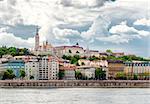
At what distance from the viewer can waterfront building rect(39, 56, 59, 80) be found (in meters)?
33.9

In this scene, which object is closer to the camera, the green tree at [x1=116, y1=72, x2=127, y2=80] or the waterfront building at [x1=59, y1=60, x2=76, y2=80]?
the waterfront building at [x1=59, y1=60, x2=76, y2=80]

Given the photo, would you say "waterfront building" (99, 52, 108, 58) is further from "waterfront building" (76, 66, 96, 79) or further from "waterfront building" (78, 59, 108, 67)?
"waterfront building" (76, 66, 96, 79)

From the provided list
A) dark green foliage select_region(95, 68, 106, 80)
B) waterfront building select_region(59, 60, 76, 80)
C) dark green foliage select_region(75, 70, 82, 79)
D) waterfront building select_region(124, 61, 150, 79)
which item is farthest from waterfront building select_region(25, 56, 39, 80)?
waterfront building select_region(124, 61, 150, 79)

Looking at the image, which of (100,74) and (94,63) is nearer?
(100,74)

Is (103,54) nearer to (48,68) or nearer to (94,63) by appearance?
(94,63)

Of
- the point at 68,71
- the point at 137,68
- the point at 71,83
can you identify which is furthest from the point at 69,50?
the point at 71,83

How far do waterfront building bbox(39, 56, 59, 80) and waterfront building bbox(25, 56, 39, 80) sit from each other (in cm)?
24

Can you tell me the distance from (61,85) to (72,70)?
4.51 m

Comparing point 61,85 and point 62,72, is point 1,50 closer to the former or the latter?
point 62,72

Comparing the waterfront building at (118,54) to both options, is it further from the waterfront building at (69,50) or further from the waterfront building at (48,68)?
the waterfront building at (48,68)

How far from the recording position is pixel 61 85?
98.7 ft

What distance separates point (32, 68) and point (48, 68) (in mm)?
883

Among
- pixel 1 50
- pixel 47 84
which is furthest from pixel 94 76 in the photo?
pixel 1 50

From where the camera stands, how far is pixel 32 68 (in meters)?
34.2
